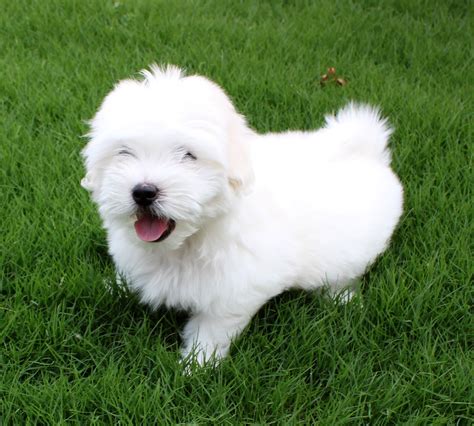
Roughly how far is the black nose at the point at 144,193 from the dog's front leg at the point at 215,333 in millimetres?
583

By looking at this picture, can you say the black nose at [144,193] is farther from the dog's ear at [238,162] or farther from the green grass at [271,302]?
A: the green grass at [271,302]

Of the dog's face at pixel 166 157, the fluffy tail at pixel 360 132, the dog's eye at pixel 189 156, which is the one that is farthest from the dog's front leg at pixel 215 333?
the fluffy tail at pixel 360 132

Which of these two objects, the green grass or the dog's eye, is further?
the green grass

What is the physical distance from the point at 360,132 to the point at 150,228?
1291mm

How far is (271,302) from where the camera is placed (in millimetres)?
2395

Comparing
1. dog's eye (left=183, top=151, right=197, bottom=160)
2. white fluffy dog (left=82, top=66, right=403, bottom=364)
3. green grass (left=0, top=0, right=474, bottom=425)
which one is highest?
dog's eye (left=183, top=151, right=197, bottom=160)

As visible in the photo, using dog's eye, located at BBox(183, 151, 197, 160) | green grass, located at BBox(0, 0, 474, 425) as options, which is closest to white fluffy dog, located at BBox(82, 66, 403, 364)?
dog's eye, located at BBox(183, 151, 197, 160)

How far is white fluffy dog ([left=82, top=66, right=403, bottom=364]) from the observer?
1756 mm

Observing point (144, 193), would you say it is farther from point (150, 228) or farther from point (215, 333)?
point (215, 333)

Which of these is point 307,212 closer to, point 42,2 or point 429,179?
point 429,179

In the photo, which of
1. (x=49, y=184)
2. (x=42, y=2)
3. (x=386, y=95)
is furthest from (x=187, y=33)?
(x=49, y=184)

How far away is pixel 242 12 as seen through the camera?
16.8ft

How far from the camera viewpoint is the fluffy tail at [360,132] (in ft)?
8.80

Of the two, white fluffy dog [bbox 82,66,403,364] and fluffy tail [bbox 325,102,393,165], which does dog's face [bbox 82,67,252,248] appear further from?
fluffy tail [bbox 325,102,393,165]
